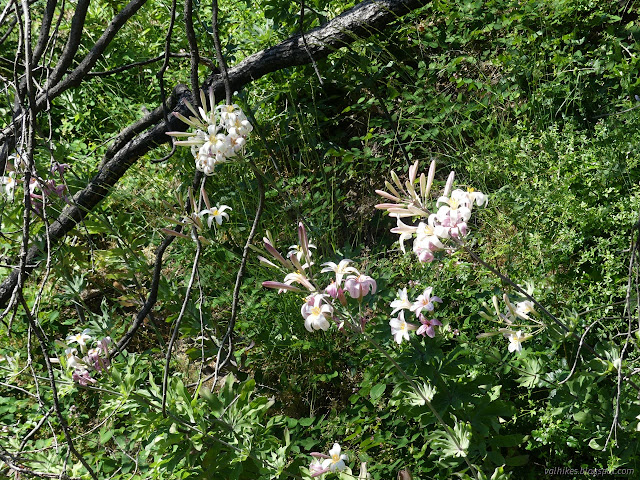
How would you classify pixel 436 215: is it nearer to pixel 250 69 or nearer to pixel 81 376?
pixel 81 376

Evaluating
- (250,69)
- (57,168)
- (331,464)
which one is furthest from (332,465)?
(250,69)

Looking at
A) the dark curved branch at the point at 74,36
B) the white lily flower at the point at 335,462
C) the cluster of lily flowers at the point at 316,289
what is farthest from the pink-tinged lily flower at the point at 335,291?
the dark curved branch at the point at 74,36

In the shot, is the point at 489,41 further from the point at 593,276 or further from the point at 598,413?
the point at 598,413

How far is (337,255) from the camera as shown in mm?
2328

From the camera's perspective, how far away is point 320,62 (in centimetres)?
360

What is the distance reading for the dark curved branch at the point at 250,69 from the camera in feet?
9.75

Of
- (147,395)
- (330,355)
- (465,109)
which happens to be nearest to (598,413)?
(330,355)

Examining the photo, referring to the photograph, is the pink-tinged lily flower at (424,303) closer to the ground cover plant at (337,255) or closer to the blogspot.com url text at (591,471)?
the ground cover plant at (337,255)

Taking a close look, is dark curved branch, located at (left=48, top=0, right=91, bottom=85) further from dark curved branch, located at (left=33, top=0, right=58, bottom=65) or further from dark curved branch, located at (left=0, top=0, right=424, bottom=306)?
dark curved branch, located at (left=0, top=0, right=424, bottom=306)

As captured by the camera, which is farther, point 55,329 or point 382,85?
point 382,85

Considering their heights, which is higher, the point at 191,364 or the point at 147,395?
the point at 147,395

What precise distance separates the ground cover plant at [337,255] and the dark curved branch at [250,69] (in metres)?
0.02

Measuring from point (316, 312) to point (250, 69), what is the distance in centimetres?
187

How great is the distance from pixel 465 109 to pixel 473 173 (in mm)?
423
